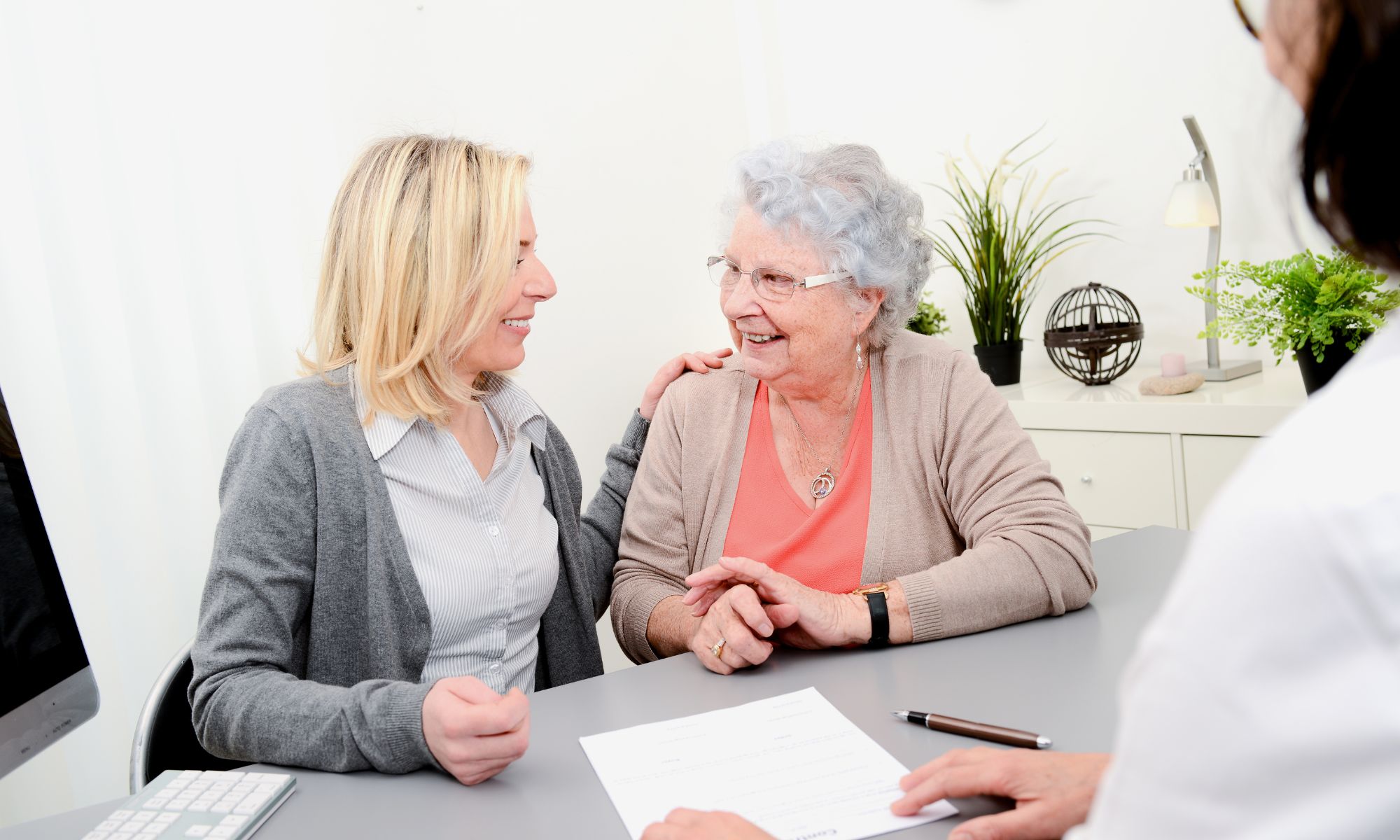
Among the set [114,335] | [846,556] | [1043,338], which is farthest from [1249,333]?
[114,335]

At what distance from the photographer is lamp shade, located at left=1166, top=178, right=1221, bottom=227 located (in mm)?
2441

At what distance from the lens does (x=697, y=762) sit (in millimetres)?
1043

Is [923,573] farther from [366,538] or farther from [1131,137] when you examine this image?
[1131,137]

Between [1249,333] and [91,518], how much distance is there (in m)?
2.21

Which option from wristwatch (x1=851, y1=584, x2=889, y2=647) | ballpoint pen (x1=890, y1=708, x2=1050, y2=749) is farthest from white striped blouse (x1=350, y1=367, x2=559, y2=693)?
ballpoint pen (x1=890, y1=708, x2=1050, y2=749)

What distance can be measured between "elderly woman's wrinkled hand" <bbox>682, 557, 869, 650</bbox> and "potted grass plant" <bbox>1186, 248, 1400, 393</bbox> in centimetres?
124

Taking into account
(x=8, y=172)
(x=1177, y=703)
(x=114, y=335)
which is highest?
(x=8, y=172)

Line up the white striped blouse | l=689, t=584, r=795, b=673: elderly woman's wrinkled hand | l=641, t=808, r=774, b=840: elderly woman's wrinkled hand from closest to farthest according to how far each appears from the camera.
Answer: l=641, t=808, r=774, b=840: elderly woman's wrinkled hand < l=689, t=584, r=795, b=673: elderly woman's wrinkled hand < the white striped blouse

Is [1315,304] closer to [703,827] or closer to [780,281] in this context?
[780,281]

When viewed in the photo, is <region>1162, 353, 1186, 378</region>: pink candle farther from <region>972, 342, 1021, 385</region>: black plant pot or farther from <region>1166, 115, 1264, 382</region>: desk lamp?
<region>972, 342, 1021, 385</region>: black plant pot

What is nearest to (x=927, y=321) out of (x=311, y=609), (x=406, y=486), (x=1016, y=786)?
(x=406, y=486)

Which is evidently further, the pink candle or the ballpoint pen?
the pink candle

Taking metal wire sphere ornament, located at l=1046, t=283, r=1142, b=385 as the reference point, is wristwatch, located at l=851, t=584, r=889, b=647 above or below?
below

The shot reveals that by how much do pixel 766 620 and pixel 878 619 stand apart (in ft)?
0.50
